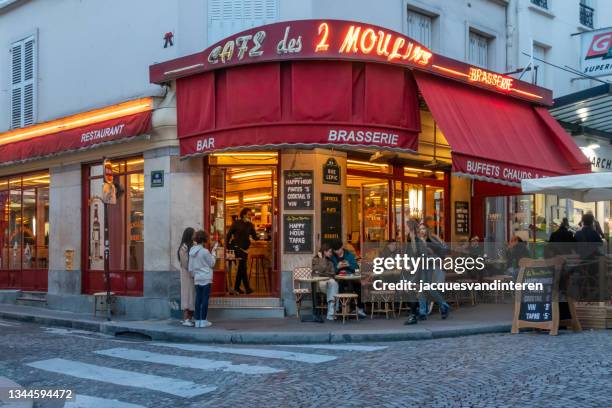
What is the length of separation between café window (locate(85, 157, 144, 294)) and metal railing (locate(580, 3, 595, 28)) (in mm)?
14438

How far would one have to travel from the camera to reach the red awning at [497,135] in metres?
12.9

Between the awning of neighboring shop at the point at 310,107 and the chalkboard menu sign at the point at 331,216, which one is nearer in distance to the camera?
the awning of neighboring shop at the point at 310,107

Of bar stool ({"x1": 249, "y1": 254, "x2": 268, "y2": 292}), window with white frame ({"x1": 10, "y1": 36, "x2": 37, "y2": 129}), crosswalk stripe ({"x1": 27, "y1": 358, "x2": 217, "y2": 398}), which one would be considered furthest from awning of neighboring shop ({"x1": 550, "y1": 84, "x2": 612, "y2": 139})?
window with white frame ({"x1": 10, "y1": 36, "x2": 37, "y2": 129})

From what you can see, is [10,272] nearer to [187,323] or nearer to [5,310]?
[5,310]

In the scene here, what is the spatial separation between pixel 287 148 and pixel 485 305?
546 cm

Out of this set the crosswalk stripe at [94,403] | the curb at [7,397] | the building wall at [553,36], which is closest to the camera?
the curb at [7,397]

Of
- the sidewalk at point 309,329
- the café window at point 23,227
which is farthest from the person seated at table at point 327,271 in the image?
the café window at point 23,227

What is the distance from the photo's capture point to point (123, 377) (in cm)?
827

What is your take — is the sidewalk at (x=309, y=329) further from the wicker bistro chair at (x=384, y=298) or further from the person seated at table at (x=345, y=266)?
the person seated at table at (x=345, y=266)

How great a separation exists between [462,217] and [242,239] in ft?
20.3

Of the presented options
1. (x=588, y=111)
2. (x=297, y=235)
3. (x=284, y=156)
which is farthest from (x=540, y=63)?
(x=297, y=235)

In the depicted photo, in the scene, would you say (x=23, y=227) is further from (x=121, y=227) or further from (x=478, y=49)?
(x=478, y=49)

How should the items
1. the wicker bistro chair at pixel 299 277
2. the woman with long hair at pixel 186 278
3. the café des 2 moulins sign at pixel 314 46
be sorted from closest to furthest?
the café des 2 moulins sign at pixel 314 46 → the woman with long hair at pixel 186 278 → the wicker bistro chair at pixel 299 277

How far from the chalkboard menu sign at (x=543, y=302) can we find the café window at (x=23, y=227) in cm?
1125
